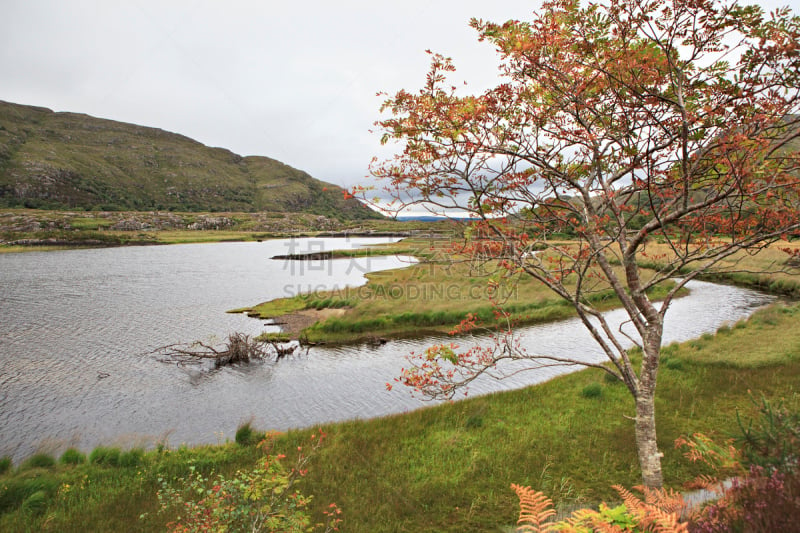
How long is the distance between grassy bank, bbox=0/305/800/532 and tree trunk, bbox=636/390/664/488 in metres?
2.36

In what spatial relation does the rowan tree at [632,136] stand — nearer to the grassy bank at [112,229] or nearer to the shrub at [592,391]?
the shrub at [592,391]

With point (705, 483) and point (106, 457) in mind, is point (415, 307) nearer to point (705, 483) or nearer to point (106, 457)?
point (106, 457)

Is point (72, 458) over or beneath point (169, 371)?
over

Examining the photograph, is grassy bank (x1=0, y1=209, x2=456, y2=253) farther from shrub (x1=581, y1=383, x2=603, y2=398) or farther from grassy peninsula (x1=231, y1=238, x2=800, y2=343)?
shrub (x1=581, y1=383, x2=603, y2=398)

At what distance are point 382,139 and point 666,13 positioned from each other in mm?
4754

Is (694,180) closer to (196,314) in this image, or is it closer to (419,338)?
(419,338)

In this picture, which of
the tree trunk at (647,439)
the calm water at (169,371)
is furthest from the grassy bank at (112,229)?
the tree trunk at (647,439)

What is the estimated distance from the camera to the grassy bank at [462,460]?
29.4 ft

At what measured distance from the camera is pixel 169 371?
22.5 meters

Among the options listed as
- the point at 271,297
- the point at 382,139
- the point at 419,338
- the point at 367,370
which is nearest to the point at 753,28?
the point at 382,139

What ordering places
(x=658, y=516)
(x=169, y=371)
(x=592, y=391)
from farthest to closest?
(x=169, y=371)
(x=592, y=391)
(x=658, y=516)

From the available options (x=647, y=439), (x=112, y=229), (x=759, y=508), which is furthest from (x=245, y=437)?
(x=112, y=229)

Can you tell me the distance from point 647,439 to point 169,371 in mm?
23532

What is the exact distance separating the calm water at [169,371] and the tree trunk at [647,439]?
519cm
